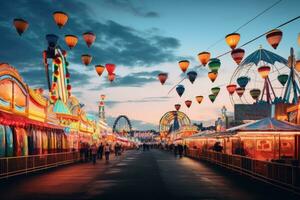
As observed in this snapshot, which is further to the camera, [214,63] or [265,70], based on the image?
[265,70]

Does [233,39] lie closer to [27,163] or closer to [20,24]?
[20,24]

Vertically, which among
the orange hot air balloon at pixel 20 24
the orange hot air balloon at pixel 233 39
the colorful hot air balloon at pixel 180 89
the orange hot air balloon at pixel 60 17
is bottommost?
the colorful hot air balloon at pixel 180 89

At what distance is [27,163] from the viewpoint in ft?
67.0

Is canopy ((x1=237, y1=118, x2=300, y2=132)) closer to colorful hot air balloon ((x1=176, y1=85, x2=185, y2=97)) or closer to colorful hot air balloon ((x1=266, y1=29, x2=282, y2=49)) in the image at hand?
colorful hot air balloon ((x1=266, y1=29, x2=282, y2=49))

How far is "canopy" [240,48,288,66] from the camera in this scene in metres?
40.8

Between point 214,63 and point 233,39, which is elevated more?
point 233,39

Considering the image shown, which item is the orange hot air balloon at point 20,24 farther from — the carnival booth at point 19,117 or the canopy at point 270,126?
the canopy at point 270,126

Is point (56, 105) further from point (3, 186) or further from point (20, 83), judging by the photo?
point (3, 186)

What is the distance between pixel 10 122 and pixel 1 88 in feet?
6.18

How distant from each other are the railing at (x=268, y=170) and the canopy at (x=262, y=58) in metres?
18.7

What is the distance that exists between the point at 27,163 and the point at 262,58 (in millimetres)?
28473

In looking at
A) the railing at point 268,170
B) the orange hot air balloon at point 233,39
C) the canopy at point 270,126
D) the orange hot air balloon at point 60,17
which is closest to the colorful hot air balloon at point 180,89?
the railing at point 268,170

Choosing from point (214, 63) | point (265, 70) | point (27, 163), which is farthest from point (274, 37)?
point (27, 163)

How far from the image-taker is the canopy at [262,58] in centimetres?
4081
